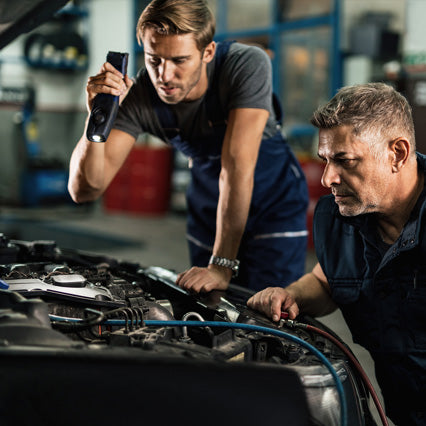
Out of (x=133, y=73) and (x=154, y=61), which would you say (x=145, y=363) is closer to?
(x=154, y=61)

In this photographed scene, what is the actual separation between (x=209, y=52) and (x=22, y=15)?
610mm

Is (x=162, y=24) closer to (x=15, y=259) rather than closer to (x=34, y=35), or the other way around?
(x=15, y=259)

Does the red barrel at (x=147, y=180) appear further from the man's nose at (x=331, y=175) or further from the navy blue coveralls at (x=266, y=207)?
the man's nose at (x=331, y=175)

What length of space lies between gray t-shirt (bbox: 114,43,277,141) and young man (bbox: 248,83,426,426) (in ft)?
1.67

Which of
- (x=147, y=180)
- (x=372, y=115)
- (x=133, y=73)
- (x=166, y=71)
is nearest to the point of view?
(x=372, y=115)

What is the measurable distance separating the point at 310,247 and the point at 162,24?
164 inches

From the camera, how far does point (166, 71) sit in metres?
1.72

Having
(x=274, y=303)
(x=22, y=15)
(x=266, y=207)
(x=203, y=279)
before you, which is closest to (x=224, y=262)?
(x=203, y=279)

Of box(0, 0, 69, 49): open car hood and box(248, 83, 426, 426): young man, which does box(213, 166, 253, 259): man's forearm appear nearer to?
box(248, 83, 426, 426): young man

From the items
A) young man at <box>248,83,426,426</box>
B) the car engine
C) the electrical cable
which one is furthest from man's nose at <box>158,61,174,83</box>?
the electrical cable

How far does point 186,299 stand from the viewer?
59.8 inches

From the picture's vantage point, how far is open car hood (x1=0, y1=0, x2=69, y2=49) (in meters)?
1.36

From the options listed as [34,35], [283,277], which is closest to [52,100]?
[34,35]

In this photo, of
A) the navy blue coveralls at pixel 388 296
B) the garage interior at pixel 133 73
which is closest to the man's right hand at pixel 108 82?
the navy blue coveralls at pixel 388 296
